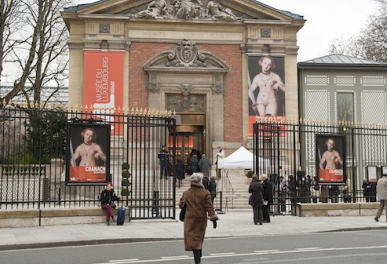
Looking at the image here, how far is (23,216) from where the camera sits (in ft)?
52.0

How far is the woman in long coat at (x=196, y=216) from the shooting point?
9.45 m

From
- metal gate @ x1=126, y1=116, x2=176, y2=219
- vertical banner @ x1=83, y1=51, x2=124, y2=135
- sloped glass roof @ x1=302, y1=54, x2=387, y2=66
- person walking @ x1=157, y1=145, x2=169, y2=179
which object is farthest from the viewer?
sloped glass roof @ x1=302, y1=54, x2=387, y2=66

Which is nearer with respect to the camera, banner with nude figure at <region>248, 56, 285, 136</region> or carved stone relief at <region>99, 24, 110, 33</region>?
carved stone relief at <region>99, 24, 110, 33</region>

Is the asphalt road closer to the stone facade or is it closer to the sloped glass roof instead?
the stone facade

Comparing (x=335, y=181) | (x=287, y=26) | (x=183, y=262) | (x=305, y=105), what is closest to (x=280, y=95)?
(x=305, y=105)

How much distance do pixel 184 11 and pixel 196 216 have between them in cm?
2503

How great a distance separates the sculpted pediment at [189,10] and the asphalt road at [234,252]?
21.4 m

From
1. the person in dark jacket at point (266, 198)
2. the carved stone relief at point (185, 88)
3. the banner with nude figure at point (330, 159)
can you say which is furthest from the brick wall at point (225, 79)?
the person in dark jacket at point (266, 198)

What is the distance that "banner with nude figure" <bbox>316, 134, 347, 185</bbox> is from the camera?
1998 centimetres

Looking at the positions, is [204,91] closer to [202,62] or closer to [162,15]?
[202,62]

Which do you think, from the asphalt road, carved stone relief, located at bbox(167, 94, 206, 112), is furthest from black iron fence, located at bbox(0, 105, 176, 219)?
carved stone relief, located at bbox(167, 94, 206, 112)

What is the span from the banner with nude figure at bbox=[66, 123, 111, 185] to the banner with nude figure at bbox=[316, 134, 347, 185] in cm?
774

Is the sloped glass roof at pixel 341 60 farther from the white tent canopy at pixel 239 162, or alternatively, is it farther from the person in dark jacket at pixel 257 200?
the person in dark jacket at pixel 257 200

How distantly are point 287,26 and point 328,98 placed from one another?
16.9 ft
